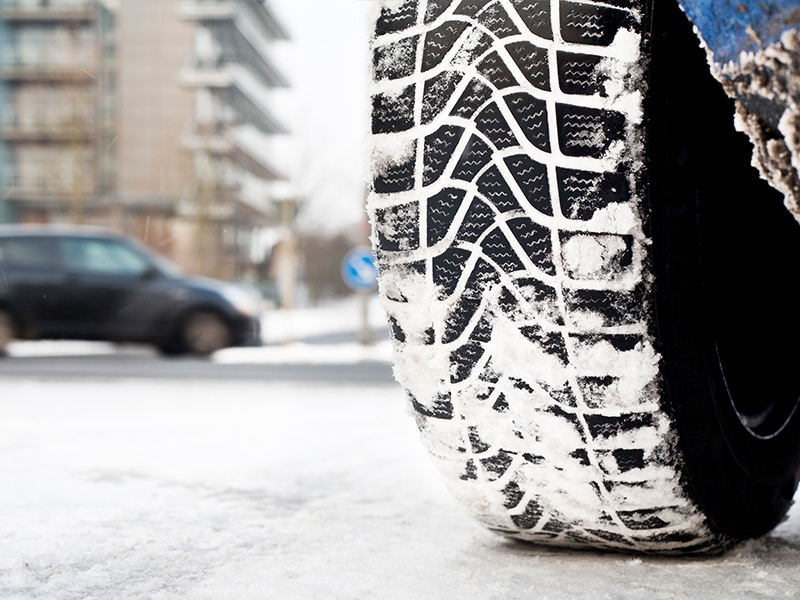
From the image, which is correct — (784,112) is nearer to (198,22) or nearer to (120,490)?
(120,490)

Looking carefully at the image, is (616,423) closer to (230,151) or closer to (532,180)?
(532,180)

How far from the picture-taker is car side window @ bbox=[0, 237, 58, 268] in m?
9.42

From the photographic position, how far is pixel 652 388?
1269 millimetres

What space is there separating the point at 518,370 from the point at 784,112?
1.72ft

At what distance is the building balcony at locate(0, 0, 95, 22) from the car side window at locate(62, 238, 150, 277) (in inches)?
1373

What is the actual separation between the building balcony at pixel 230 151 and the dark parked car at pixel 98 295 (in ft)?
77.9

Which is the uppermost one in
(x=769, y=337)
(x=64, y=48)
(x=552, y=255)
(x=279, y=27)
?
(x=279, y=27)

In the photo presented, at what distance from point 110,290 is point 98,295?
13 centimetres

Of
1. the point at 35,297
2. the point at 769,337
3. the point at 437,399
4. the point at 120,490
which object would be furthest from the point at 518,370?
the point at 35,297

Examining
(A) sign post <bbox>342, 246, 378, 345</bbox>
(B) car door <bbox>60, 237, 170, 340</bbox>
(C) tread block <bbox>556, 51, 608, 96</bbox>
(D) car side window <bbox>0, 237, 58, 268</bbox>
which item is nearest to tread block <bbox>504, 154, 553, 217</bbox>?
(C) tread block <bbox>556, 51, 608, 96</bbox>

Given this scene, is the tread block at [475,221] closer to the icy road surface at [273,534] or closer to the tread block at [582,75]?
the tread block at [582,75]

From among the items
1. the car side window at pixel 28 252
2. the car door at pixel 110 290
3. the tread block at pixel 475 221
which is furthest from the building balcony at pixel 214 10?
the tread block at pixel 475 221

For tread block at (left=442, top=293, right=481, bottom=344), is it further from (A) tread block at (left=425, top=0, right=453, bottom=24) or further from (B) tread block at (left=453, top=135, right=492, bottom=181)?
(A) tread block at (left=425, top=0, right=453, bottom=24)

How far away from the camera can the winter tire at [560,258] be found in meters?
1.23
